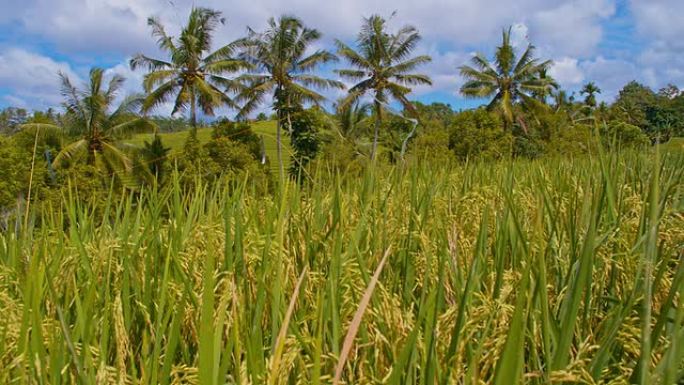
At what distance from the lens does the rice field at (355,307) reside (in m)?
0.69

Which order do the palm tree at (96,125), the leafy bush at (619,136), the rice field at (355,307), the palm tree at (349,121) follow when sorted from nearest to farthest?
the rice field at (355,307)
the leafy bush at (619,136)
the palm tree at (96,125)
the palm tree at (349,121)

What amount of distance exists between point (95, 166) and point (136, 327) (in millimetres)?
30650

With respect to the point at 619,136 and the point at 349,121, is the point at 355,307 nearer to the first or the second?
the point at 619,136

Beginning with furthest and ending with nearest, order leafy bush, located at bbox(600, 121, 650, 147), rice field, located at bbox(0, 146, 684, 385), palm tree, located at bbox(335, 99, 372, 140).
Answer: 1. palm tree, located at bbox(335, 99, 372, 140)
2. leafy bush, located at bbox(600, 121, 650, 147)
3. rice field, located at bbox(0, 146, 684, 385)

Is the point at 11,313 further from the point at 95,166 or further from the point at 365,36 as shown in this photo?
the point at 365,36

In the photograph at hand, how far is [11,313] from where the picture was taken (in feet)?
3.14

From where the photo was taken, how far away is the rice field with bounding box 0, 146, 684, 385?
69 centimetres

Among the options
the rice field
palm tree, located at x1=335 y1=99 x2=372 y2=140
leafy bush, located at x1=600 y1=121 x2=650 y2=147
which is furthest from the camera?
palm tree, located at x1=335 y1=99 x2=372 y2=140

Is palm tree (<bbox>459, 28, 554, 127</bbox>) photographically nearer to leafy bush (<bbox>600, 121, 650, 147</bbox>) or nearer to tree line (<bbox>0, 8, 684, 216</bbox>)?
tree line (<bbox>0, 8, 684, 216</bbox>)

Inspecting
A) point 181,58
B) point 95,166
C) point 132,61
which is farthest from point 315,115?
point 95,166

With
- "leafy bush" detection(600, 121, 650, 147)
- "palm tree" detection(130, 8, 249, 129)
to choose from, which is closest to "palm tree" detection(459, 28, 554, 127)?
"palm tree" detection(130, 8, 249, 129)

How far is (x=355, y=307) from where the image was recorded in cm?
101

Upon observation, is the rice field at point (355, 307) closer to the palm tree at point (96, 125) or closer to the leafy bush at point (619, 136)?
the leafy bush at point (619, 136)

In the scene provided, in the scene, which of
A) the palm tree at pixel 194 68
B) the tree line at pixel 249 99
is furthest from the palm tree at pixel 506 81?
the palm tree at pixel 194 68
